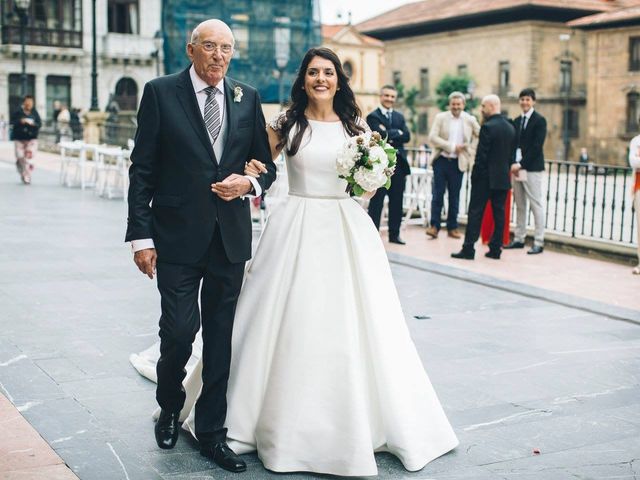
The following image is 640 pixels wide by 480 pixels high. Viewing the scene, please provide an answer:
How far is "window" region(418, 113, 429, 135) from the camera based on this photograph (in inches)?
2756

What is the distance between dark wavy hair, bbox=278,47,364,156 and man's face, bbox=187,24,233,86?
50 centimetres

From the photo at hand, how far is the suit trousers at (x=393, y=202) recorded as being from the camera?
11.5 metres

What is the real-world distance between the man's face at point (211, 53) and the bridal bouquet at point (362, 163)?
69cm

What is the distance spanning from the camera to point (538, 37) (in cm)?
6103

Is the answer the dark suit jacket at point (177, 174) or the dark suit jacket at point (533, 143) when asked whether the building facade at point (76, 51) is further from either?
the dark suit jacket at point (177, 174)

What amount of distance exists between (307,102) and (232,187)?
75 cm

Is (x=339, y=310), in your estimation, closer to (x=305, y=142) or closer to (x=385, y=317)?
(x=385, y=317)

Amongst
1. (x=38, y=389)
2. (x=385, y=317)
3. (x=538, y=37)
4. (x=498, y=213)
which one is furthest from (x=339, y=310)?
(x=538, y=37)

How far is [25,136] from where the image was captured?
18.6 metres

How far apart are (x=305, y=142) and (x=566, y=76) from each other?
60491 mm

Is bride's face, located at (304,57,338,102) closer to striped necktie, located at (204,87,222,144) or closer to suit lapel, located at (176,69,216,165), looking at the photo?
striped necktie, located at (204,87,222,144)

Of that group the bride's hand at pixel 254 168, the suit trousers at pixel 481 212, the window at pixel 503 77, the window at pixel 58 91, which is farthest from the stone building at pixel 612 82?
the bride's hand at pixel 254 168

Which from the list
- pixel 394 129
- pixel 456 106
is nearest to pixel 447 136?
pixel 456 106

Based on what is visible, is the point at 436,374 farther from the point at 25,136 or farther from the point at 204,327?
the point at 25,136
